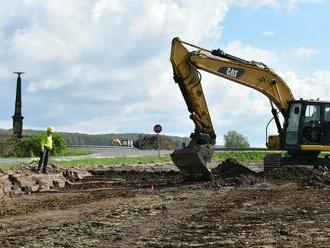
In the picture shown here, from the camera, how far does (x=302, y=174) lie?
2317 centimetres

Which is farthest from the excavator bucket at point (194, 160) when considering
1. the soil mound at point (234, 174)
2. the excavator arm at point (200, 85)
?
the soil mound at point (234, 174)

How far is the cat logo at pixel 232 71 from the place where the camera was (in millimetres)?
23953

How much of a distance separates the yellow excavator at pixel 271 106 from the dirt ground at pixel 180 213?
1.16 meters

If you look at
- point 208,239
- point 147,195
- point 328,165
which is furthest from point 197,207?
point 328,165

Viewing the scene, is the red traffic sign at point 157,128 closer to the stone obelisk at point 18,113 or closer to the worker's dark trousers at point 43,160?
the stone obelisk at point 18,113

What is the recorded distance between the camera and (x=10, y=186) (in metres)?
20.5

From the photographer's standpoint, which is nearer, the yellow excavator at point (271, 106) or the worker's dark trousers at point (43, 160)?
the yellow excavator at point (271, 106)

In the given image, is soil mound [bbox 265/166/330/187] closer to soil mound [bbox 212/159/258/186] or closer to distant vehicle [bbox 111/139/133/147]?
soil mound [bbox 212/159/258/186]

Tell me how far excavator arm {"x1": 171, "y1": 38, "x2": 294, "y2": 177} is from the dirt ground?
921 mm

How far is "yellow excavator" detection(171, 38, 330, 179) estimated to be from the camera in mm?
23109

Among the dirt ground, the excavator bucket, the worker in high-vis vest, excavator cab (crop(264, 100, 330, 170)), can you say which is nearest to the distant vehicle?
the worker in high-vis vest

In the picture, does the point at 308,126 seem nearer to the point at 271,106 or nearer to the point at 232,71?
the point at 271,106

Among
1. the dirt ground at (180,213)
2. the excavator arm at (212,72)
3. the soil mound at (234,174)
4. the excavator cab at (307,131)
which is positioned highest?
the excavator arm at (212,72)

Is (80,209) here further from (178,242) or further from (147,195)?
(178,242)
